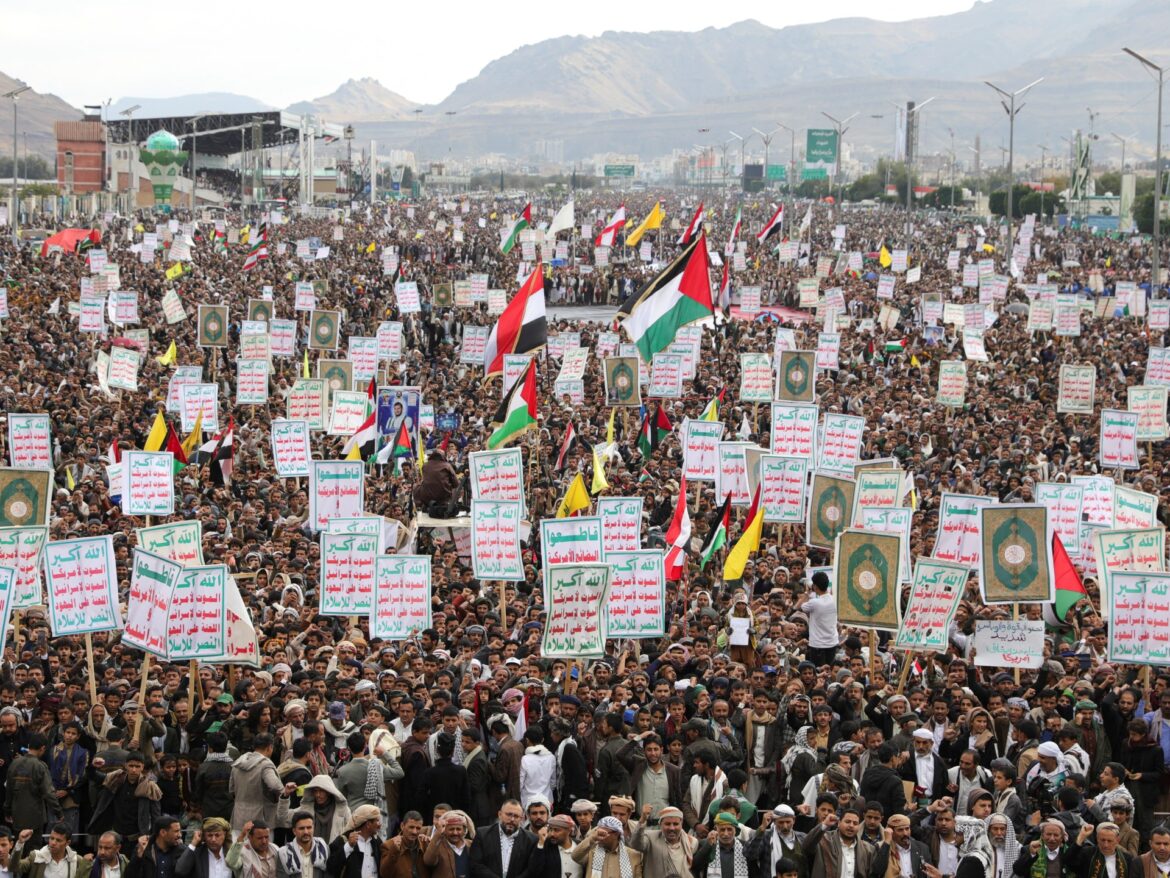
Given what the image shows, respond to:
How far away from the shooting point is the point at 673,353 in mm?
24609

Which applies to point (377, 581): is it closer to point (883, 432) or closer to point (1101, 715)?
point (1101, 715)

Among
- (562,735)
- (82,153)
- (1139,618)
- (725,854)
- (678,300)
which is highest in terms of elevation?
(82,153)

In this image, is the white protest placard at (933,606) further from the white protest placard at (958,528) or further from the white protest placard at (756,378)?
the white protest placard at (756,378)

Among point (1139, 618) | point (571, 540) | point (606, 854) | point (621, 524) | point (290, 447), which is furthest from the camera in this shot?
point (290, 447)

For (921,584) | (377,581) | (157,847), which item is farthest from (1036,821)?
(377,581)

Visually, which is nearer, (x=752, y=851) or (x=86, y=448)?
(x=752, y=851)

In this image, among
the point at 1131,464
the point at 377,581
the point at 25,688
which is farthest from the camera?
the point at 1131,464

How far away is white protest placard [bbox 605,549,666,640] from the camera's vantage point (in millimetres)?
11875

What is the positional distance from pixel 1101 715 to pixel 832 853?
2770mm

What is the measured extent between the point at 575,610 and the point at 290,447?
8138mm

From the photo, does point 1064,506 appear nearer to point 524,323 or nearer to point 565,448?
point 565,448

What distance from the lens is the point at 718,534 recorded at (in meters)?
15.6

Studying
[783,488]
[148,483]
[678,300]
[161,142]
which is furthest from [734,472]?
[161,142]

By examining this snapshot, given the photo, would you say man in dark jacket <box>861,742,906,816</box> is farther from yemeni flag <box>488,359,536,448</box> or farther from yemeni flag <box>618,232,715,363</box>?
yemeni flag <box>618,232,715,363</box>
